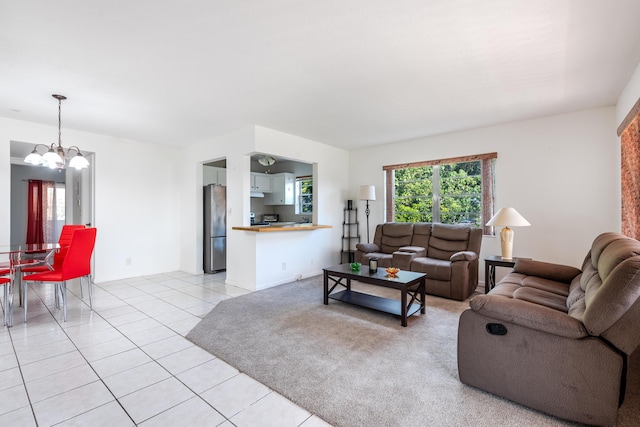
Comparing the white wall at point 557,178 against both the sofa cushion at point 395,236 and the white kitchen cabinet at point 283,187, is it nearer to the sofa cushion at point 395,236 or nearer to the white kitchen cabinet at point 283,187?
the sofa cushion at point 395,236

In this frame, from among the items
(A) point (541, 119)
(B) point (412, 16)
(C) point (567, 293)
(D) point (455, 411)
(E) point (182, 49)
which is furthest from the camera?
(A) point (541, 119)

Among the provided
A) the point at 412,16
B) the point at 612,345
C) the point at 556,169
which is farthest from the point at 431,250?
the point at 412,16

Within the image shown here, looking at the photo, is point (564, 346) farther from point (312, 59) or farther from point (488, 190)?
point (488, 190)

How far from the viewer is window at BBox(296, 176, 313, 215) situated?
747cm

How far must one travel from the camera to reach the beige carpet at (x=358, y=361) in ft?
5.65

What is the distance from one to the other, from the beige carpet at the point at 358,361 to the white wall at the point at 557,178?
155 cm

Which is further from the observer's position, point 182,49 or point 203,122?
point 203,122

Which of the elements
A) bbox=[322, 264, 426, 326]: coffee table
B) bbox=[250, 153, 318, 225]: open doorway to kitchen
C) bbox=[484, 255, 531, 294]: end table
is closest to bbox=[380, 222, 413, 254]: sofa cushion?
bbox=[484, 255, 531, 294]: end table

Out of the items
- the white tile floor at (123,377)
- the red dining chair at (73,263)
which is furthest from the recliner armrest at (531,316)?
the red dining chair at (73,263)

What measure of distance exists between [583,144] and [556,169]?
400 millimetres

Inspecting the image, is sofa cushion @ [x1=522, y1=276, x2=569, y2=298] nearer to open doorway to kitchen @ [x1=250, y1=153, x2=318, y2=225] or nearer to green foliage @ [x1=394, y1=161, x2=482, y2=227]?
green foliage @ [x1=394, y1=161, x2=482, y2=227]

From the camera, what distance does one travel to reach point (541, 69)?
106 inches

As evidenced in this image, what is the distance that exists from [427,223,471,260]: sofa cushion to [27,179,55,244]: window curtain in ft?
28.5

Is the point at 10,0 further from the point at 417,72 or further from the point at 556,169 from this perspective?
the point at 556,169
